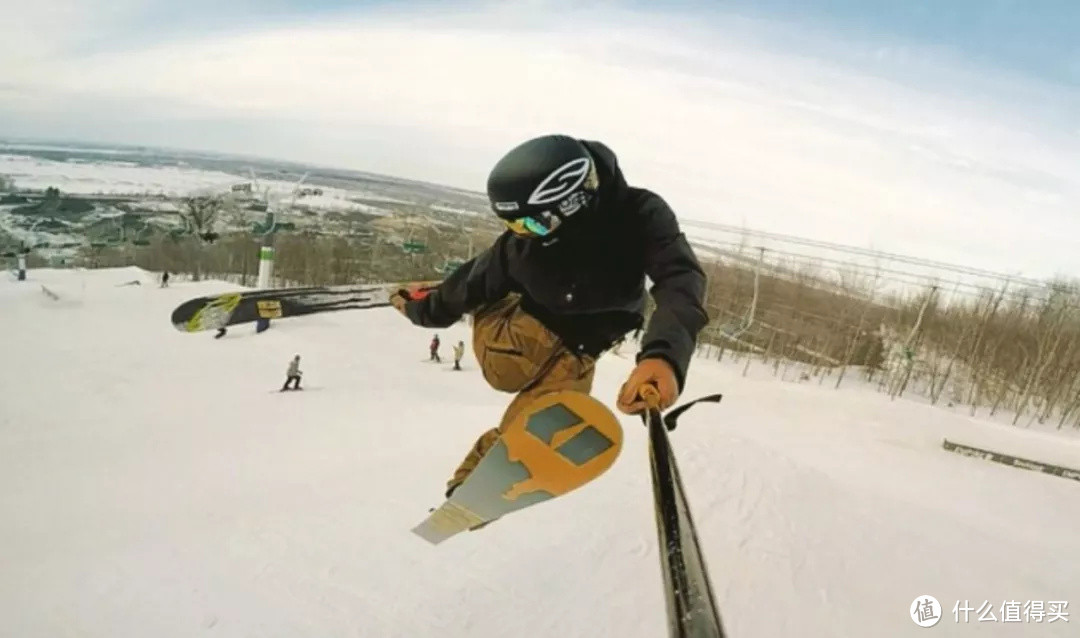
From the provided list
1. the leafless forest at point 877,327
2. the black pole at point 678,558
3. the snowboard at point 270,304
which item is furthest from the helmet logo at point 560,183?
the leafless forest at point 877,327

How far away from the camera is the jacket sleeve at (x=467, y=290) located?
2.58 meters

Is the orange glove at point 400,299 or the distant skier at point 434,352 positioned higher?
the orange glove at point 400,299

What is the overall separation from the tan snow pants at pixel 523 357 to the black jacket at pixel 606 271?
0.14ft

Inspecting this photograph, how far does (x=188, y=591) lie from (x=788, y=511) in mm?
5941

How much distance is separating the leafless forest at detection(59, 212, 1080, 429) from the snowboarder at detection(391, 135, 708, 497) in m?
12.5

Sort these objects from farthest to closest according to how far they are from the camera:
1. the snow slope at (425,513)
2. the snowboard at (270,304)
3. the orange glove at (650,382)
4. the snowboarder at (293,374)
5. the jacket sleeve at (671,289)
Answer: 1. the snowboarder at (293,374)
2. the snow slope at (425,513)
3. the snowboard at (270,304)
4. the jacket sleeve at (671,289)
5. the orange glove at (650,382)

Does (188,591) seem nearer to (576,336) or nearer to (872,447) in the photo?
(576,336)

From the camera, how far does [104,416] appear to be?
1265 centimetres

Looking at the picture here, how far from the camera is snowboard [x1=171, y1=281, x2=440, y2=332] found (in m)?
3.70

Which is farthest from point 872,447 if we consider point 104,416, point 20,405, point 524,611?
point 20,405

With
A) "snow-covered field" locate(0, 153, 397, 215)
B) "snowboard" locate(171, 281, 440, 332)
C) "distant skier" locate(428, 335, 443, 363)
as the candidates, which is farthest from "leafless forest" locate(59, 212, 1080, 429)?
"snow-covered field" locate(0, 153, 397, 215)

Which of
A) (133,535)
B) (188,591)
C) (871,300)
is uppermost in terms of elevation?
(871,300)

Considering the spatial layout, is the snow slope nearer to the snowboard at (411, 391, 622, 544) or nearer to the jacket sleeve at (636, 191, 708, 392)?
the snowboard at (411, 391, 622, 544)

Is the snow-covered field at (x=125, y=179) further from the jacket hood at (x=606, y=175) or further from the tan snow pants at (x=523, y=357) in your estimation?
the jacket hood at (x=606, y=175)
